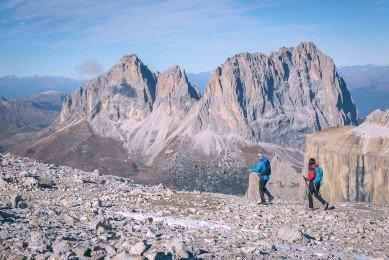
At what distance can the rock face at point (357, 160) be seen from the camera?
202 ft

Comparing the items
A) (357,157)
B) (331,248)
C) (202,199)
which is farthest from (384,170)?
(331,248)

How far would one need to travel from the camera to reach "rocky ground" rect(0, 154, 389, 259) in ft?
39.3

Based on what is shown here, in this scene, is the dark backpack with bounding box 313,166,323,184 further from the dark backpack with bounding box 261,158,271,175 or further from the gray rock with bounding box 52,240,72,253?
the gray rock with bounding box 52,240,72,253

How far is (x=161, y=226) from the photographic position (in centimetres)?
1670

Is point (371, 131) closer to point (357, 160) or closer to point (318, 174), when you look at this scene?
point (357, 160)

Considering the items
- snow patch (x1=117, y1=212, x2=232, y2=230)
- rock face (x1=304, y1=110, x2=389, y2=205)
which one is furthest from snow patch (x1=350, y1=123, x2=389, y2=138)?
snow patch (x1=117, y1=212, x2=232, y2=230)

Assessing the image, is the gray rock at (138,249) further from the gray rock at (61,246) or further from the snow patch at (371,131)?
the snow patch at (371,131)

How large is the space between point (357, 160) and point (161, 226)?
5617 cm

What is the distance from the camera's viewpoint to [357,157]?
66.2m

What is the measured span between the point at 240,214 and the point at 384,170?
4711 cm

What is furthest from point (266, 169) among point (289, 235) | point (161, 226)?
point (161, 226)

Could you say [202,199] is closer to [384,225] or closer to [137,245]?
[384,225]

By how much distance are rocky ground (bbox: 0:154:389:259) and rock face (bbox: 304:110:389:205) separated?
38.9m

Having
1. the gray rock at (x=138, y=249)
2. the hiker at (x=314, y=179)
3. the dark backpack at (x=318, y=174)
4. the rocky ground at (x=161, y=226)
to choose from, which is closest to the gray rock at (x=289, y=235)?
the rocky ground at (x=161, y=226)
